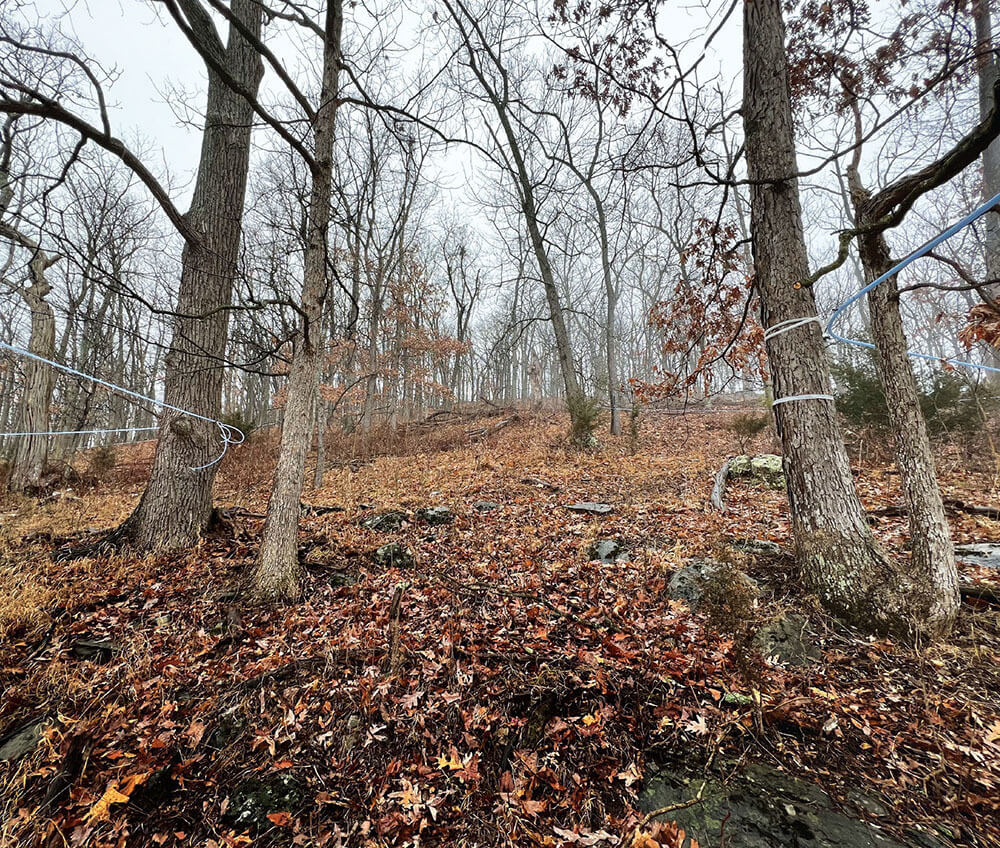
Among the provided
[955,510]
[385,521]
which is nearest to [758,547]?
[955,510]

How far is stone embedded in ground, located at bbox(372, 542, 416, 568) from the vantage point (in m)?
4.61

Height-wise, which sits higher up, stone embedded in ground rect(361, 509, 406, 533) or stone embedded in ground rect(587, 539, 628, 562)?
stone embedded in ground rect(361, 509, 406, 533)

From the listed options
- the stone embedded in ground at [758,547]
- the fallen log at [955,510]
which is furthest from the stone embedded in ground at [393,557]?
the fallen log at [955,510]

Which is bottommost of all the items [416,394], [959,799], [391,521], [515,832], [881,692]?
[515,832]

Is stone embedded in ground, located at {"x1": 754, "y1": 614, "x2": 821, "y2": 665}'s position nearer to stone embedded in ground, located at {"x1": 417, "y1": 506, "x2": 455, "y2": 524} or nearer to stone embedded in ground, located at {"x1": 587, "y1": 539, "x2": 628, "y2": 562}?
stone embedded in ground, located at {"x1": 587, "y1": 539, "x2": 628, "y2": 562}

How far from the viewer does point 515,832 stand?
193 centimetres

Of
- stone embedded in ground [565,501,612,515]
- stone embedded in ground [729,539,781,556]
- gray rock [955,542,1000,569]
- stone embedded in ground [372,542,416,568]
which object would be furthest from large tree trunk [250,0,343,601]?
gray rock [955,542,1000,569]

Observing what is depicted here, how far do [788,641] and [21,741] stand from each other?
190 inches

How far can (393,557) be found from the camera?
469cm

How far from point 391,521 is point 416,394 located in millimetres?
19055

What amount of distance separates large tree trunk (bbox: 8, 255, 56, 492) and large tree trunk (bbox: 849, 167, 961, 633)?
13.3 meters

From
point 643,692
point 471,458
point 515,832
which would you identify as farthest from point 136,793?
point 471,458

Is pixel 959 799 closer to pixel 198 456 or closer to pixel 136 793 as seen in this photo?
pixel 136 793

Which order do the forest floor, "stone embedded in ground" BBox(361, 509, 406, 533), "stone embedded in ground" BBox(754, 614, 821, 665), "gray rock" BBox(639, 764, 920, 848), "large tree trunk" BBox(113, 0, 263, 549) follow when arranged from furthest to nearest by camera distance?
"stone embedded in ground" BBox(361, 509, 406, 533) → "large tree trunk" BBox(113, 0, 263, 549) → "stone embedded in ground" BBox(754, 614, 821, 665) → the forest floor → "gray rock" BBox(639, 764, 920, 848)
